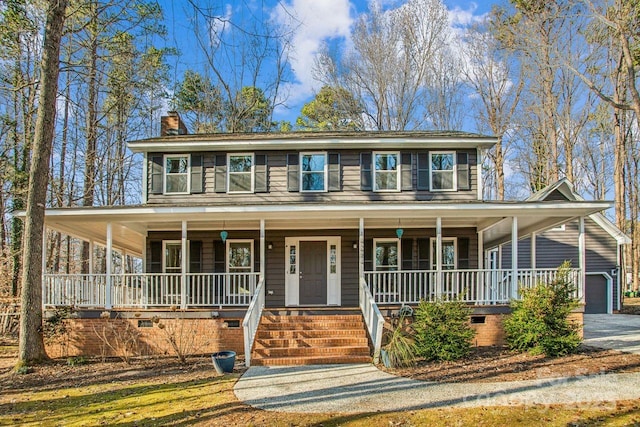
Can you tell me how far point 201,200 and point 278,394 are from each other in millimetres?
7783

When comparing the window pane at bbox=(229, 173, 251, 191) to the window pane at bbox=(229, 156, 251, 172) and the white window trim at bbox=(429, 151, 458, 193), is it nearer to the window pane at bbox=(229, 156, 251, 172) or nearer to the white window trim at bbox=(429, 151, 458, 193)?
the window pane at bbox=(229, 156, 251, 172)

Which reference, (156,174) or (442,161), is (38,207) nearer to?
(156,174)

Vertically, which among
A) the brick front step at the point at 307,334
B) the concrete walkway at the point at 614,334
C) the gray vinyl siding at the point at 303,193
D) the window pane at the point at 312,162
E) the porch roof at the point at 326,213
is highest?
the window pane at the point at 312,162

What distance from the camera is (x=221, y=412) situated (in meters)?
6.10

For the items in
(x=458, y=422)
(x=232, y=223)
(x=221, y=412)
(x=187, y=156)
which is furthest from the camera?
(x=187, y=156)

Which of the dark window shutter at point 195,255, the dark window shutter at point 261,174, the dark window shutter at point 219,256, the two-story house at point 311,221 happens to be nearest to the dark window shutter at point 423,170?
the two-story house at point 311,221

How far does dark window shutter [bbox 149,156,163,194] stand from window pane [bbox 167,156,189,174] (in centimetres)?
26

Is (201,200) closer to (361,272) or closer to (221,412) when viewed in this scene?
(361,272)

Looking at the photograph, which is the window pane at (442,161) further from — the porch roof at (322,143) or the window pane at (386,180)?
the window pane at (386,180)

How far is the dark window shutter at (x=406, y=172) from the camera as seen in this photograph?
1333 centimetres

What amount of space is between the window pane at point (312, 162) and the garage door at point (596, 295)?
13.4 meters

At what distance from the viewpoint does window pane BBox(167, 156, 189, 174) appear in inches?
539

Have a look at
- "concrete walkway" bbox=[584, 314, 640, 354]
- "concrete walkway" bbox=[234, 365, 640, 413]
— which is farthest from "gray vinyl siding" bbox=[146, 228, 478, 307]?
"concrete walkway" bbox=[234, 365, 640, 413]

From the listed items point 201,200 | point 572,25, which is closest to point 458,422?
point 201,200
